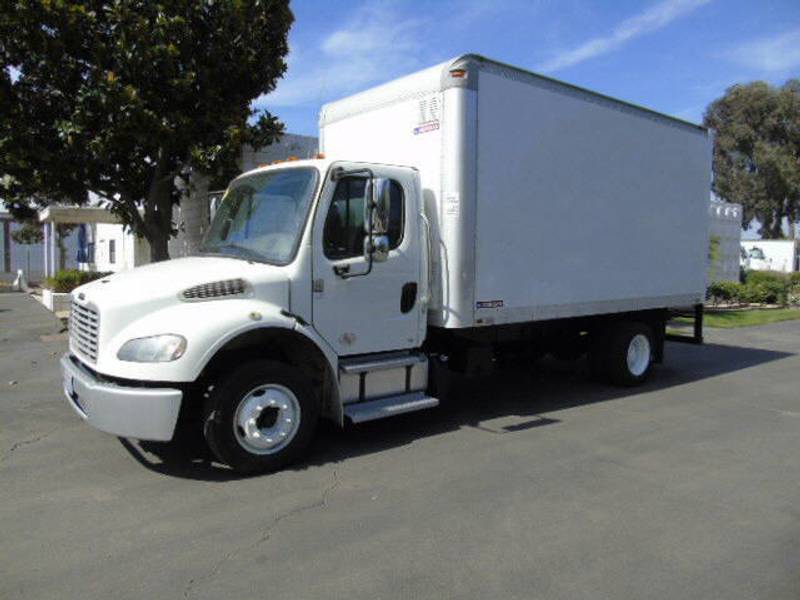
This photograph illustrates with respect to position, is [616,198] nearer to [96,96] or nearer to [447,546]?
[447,546]

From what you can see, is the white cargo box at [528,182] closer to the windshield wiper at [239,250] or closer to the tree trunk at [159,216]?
the windshield wiper at [239,250]

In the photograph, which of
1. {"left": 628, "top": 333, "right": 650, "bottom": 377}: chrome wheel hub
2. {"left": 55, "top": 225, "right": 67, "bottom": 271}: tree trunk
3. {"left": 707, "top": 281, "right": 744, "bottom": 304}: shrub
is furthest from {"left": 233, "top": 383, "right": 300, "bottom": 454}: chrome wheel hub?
{"left": 55, "top": 225, "right": 67, "bottom": 271}: tree trunk

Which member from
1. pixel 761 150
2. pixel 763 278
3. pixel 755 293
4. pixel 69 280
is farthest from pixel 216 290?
pixel 761 150

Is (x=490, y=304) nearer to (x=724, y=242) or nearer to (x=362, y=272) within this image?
(x=362, y=272)

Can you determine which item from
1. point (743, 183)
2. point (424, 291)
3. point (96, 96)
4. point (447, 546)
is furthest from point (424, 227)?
point (743, 183)

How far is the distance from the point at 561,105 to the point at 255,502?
5.04 m

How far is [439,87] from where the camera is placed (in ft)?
20.5

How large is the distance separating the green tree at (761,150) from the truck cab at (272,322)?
4844cm

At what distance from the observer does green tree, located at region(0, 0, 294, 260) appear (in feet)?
37.7

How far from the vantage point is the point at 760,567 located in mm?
3758

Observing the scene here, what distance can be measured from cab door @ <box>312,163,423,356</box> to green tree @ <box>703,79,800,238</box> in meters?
48.2

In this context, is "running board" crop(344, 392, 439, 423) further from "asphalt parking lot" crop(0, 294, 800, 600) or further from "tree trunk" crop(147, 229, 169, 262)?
"tree trunk" crop(147, 229, 169, 262)

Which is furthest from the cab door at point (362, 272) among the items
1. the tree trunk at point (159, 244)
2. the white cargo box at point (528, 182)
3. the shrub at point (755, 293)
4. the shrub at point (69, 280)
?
the shrub at point (755, 293)

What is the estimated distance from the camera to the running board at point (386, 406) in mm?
5691
